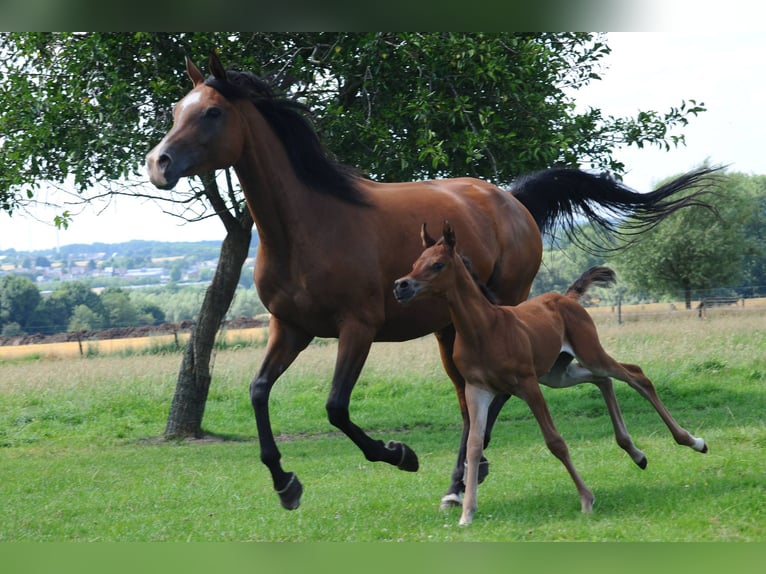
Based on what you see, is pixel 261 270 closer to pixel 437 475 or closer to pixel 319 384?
pixel 437 475

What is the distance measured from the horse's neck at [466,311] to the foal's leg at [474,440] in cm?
39

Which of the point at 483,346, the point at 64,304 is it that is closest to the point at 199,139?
the point at 483,346

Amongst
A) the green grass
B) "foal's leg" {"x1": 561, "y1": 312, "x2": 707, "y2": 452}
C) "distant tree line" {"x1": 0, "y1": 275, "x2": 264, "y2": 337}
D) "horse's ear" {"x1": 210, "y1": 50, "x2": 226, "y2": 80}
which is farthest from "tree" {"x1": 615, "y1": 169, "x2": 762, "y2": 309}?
"horse's ear" {"x1": 210, "y1": 50, "x2": 226, "y2": 80}

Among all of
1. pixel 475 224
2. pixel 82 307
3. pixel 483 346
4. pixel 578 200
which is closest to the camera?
pixel 483 346

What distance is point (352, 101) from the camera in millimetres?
12781

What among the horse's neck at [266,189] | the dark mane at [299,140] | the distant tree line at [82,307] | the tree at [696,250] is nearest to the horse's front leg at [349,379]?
the horse's neck at [266,189]

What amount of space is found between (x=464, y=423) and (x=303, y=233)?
2140 millimetres

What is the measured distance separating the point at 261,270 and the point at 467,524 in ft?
7.34

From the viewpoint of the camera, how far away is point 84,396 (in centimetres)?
1681

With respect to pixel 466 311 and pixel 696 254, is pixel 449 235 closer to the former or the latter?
pixel 466 311

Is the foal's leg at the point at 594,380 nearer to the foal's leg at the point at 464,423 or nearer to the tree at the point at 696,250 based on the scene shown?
the foal's leg at the point at 464,423

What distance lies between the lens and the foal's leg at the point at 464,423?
696cm

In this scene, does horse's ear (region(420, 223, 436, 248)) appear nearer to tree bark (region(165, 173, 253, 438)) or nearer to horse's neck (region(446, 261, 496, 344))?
horse's neck (region(446, 261, 496, 344))

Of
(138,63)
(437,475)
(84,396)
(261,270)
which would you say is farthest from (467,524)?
(84,396)
